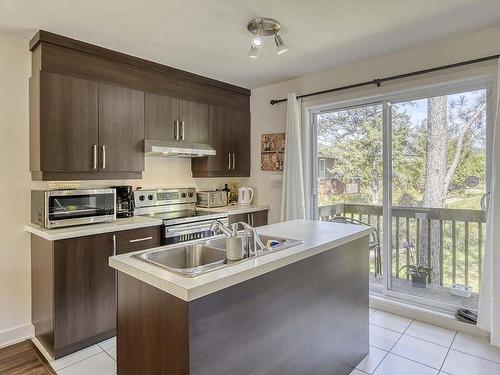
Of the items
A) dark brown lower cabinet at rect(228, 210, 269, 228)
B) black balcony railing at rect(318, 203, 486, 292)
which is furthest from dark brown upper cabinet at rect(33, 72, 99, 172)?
black balcony railing at rect(318, 203, 486, 292)

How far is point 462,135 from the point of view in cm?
268

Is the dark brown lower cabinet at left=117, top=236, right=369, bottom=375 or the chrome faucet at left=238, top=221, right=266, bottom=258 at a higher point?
the chrome faucet at left=238, top=221, right=266, bottom=258

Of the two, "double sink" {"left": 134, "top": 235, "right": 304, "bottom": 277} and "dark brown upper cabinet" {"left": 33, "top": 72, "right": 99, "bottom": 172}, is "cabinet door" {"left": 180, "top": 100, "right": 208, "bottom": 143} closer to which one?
"dark brown upper cabinet" {"left": 33, "top": 72, "right": 99, "bottom": 172}

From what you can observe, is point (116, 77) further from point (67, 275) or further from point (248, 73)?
point (67, 275)

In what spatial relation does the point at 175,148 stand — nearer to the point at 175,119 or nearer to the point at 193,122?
the point at 175,119

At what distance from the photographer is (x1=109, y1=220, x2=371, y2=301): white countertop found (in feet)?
3.89

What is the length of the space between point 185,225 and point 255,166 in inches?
57.3

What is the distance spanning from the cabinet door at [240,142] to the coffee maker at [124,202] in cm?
136

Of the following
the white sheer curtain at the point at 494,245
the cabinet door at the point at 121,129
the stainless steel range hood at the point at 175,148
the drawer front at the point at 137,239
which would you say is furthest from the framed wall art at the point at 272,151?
Result: the white sheer curtain at the point at 494,245

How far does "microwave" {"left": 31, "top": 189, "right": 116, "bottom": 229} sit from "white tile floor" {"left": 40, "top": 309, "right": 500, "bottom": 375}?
986 mm

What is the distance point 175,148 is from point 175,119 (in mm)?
371

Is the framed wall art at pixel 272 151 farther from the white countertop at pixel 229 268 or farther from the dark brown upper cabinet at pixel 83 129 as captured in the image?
the white countertop at pixel 229 268

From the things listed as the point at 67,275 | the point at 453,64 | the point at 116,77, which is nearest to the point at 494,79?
the point at 453,64

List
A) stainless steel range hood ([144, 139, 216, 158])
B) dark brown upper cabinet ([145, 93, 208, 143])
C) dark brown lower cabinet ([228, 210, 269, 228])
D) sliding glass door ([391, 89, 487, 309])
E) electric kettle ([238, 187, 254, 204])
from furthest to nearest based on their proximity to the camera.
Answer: electric kettle ([238, 187, 254, 204])
dark brown lower cabinet ([228, 210, 269, 228])
dark brown upper cabinet ([145, 93, 208, 143])
stainless steel range hood ([144, 139, 216, 158])
sliding glass door ([391, 89, 487, 309])
